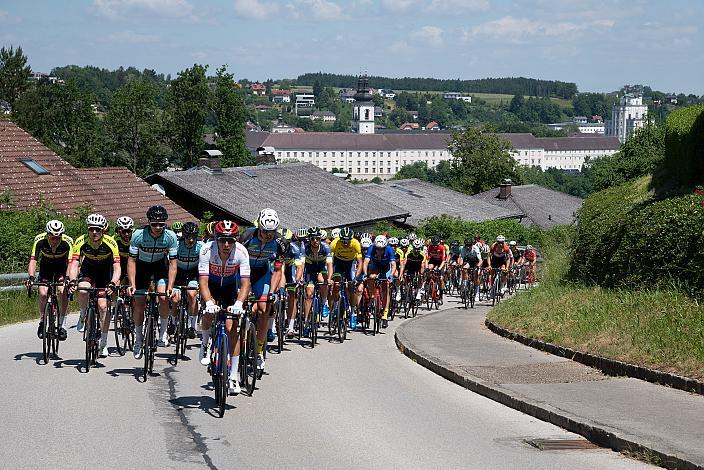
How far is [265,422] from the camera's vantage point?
1061 cm

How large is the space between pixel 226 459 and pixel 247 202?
140ft

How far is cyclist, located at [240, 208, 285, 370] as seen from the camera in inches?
506

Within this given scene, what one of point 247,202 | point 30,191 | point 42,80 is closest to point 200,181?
point 247,202

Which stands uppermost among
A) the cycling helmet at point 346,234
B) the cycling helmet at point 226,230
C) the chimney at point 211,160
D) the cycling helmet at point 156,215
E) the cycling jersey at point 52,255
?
the cycling helmet at point 226,230

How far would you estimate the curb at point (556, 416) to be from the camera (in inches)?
340

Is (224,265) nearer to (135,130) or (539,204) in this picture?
(539,204)

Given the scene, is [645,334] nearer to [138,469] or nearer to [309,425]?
[309,425]

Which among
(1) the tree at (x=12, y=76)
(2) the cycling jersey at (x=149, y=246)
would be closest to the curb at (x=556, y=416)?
(2) the cycling jersey at (x=149, y=246)

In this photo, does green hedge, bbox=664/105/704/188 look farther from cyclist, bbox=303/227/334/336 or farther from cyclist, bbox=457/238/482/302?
cyclist, bbox=457/238/482/302

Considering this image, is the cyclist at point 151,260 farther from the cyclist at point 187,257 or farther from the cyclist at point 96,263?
the cyclist at point 187,257

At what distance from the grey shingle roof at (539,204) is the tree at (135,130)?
27272 mm

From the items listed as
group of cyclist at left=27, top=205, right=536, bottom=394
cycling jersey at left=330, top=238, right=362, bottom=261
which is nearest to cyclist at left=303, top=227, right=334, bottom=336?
group of cyclist at left=27, top=205, right=536, bottom=394

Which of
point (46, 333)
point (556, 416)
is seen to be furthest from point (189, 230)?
point (556, 416)

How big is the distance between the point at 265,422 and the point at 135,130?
81.0m
